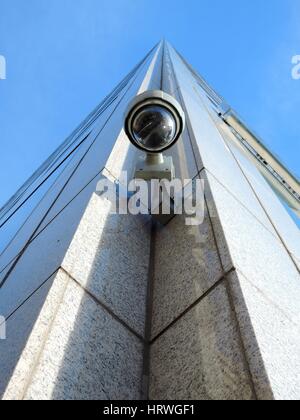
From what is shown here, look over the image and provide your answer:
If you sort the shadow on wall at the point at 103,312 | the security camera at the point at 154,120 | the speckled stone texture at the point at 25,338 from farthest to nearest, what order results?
1. the security camera at the point at 154,120
2. the shadow on wall at the point at 103,312
3. the speckled stone texture at the point at 25,338

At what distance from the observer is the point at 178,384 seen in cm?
139

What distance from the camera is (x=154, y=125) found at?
205 centimetres

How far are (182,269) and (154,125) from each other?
69cm

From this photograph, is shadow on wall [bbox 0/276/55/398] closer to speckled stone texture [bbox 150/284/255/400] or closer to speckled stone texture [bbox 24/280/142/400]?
speckled stone texture [bbox 24/280/142/400]

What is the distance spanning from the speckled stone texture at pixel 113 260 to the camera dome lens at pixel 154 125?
1.23ft

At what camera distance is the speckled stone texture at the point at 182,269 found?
1650mm

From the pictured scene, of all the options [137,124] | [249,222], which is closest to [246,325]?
[249,222]

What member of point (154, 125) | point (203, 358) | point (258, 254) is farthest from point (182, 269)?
point (154, 125)

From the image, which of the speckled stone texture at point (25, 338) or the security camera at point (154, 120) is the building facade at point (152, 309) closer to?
the speckled stone texture at point (25, 338)

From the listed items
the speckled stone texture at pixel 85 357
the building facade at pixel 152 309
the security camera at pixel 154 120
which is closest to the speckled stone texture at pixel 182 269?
the building facade at pixel 152 309

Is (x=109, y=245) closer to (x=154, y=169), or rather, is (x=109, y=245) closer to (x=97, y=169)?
(x=154, y=169)

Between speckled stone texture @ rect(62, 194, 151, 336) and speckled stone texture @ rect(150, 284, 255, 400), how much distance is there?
0.20 meters

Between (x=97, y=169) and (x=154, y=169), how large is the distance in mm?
439

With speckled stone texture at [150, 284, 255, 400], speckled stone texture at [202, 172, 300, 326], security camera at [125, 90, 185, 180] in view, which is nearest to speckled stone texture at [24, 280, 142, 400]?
speckled stone texture at [150, 284, 255, 400]
